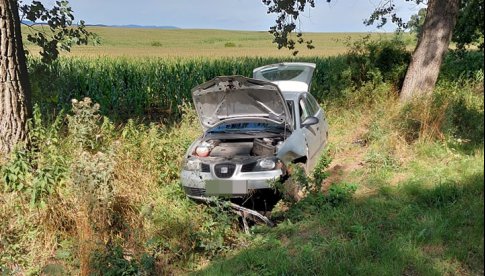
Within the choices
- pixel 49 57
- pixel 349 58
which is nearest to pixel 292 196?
pixel 49 57

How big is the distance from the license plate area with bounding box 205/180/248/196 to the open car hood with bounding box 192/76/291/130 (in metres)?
1.54

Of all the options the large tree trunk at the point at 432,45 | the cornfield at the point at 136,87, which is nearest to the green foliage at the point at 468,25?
the large tree trunk at the point at 432,45

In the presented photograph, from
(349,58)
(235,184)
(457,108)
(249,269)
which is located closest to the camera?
(249,269)

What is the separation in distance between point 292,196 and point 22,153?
3543 mm

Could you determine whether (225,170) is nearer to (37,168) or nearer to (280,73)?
(37,168)

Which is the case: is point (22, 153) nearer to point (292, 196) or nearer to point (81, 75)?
point (292, 196)

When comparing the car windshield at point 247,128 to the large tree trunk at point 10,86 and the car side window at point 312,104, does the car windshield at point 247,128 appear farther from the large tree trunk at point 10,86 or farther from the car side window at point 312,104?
the large tree trunk at point 10,86

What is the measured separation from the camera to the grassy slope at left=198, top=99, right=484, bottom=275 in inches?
143

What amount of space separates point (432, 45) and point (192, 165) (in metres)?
6.55

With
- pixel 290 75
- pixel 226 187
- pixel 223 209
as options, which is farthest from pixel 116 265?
pixel 290 75

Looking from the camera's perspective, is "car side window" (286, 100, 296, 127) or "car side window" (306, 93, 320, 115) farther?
"car side window" (306, 93, 320, 115)

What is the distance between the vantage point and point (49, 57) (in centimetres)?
737

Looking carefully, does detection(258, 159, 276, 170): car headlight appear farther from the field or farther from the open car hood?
the open car hood

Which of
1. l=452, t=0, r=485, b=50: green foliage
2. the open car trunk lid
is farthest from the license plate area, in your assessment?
l=452, t=0, r=485, b=50: green foliage
